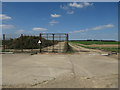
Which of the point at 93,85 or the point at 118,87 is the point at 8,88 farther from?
the point at 118,87

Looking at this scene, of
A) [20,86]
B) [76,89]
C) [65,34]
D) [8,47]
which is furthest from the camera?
[8,47]

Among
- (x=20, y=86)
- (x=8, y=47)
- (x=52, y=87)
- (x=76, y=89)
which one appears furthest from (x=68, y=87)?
(x=8, y=47)

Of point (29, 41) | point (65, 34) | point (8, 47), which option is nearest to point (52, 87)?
point (65, 34)

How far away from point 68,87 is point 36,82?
136 cm

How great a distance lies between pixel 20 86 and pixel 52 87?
1250 mm

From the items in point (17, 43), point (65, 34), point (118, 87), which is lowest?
point (118, 87)

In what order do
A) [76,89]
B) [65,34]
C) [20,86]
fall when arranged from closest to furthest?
[76,89] → [20,86] → [65,34]

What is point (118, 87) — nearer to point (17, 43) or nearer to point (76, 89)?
point (76, 89)

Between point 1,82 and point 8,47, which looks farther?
point 8,47

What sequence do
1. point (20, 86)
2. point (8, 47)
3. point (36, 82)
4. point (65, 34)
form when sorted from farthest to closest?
point (8, 47) < point (65, 34) < point (36, 82) < point (20, 86)

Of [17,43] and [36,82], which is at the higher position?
[17,43]

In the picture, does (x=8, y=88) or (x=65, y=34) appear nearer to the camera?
(x=8, y=88)

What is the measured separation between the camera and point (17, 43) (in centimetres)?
1734

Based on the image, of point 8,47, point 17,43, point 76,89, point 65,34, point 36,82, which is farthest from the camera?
point 8,47
